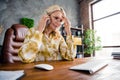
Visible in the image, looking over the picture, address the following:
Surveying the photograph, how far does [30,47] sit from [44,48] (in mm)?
198

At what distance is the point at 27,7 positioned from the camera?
4320mm

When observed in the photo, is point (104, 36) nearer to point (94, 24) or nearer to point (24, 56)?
point (94, 24)

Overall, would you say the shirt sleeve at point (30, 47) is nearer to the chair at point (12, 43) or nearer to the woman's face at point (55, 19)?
the woman's face at point (55, 19)

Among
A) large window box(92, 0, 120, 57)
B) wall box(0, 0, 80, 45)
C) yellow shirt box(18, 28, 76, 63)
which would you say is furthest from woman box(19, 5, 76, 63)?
large window box(92, 0, 120, 57)

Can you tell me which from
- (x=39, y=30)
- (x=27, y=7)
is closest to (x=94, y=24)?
(x=27, y=7)

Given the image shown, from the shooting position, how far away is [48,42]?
153 centimetres

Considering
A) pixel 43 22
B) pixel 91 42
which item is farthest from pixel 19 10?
pixel 43 22

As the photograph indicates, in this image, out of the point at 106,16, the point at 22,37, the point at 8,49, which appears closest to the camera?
the point at 8,49

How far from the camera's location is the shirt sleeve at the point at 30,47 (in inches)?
51.6

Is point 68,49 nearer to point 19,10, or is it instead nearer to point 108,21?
point 19,10

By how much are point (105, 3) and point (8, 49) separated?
13.6 feet

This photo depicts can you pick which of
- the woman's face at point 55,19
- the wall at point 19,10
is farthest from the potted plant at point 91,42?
the woman's face at point 55,19

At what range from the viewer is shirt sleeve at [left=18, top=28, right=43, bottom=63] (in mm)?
1312

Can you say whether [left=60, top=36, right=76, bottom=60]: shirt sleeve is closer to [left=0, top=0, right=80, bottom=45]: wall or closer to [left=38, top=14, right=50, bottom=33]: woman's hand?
[left=38, top=14, right=50, bottom=33]: woman's hand
